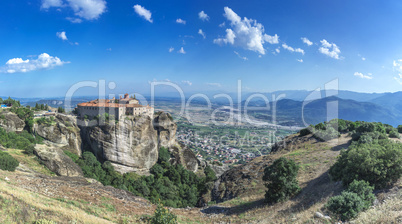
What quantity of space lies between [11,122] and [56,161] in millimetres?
14554

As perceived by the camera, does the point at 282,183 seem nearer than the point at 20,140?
Yes

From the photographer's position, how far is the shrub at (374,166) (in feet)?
36.8

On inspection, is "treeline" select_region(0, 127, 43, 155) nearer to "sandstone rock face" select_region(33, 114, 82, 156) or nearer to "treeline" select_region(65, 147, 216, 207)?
"sandstone rock face" select_region(33, 114, 82, 156)

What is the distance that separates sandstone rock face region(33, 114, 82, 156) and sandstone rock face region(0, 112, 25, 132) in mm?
1978

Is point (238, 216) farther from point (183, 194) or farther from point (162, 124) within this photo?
point (162, 124)

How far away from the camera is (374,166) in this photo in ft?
37.9

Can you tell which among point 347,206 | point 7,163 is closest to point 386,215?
point 347,206

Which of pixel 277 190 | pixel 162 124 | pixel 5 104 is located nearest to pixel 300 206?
pixel 277 190

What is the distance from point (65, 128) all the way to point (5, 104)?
850 inches

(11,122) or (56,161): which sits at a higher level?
(11,122)

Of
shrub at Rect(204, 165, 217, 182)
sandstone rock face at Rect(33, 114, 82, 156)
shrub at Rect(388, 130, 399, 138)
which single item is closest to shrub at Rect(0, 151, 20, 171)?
sandstone rock face at Rect(33, 114, 82, 156)

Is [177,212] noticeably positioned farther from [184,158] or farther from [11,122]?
[184,158]

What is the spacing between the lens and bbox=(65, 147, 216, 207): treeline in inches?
1289

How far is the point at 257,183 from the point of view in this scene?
19.8 metres
